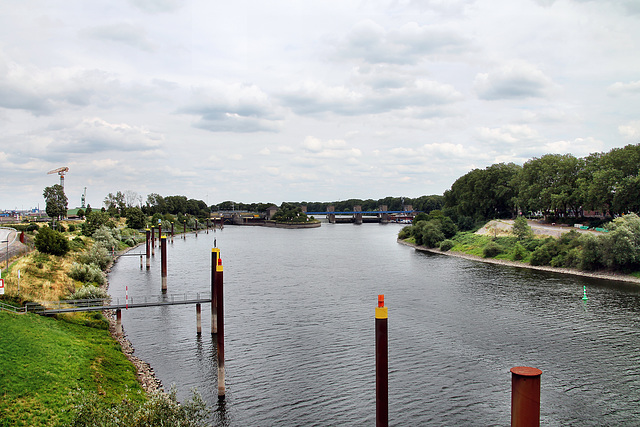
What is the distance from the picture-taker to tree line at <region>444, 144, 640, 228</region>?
80.9 m

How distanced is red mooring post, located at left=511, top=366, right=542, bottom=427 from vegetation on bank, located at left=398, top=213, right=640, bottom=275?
61.3 meters

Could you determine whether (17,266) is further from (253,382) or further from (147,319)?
(253,382)

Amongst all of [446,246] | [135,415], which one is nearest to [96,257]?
[135,415]

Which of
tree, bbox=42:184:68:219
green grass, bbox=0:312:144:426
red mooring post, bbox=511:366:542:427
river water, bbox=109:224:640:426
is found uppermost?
tree, bbox=42:184:68:219

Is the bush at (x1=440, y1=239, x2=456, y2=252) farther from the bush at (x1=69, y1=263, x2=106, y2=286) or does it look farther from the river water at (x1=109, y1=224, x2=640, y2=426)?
the bush at (x1=69, y1=263, x2=106, y2=286)

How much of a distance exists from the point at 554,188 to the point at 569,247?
3112 centimetres

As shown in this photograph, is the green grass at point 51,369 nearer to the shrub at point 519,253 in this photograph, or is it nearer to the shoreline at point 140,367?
the shoreline at point 140,367

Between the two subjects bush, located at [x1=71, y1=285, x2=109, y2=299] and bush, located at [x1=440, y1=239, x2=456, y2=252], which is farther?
bush, located at [x1=440, y1=239, x2=456, y2=252]

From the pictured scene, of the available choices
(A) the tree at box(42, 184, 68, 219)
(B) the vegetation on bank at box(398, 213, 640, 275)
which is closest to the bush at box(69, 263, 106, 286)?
(B) the vegetation on bank at box(398, 213, 640, 275)

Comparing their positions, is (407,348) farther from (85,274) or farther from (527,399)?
(85,274)

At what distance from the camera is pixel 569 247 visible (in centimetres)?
7319

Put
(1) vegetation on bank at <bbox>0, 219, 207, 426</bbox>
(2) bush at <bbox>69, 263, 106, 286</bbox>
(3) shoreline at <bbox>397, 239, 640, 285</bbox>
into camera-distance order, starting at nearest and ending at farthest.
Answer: (1) vegetation on bank at <bbox>0, 219, 207, 426</bbox>, (2) bush at <bbox>69, 263, 106, 286</bbox>, (3) shoreline at <bbox>397, 239, 640, 285</bbox>

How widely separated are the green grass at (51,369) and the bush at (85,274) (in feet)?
62.5

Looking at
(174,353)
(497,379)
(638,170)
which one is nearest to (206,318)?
(174,353)
